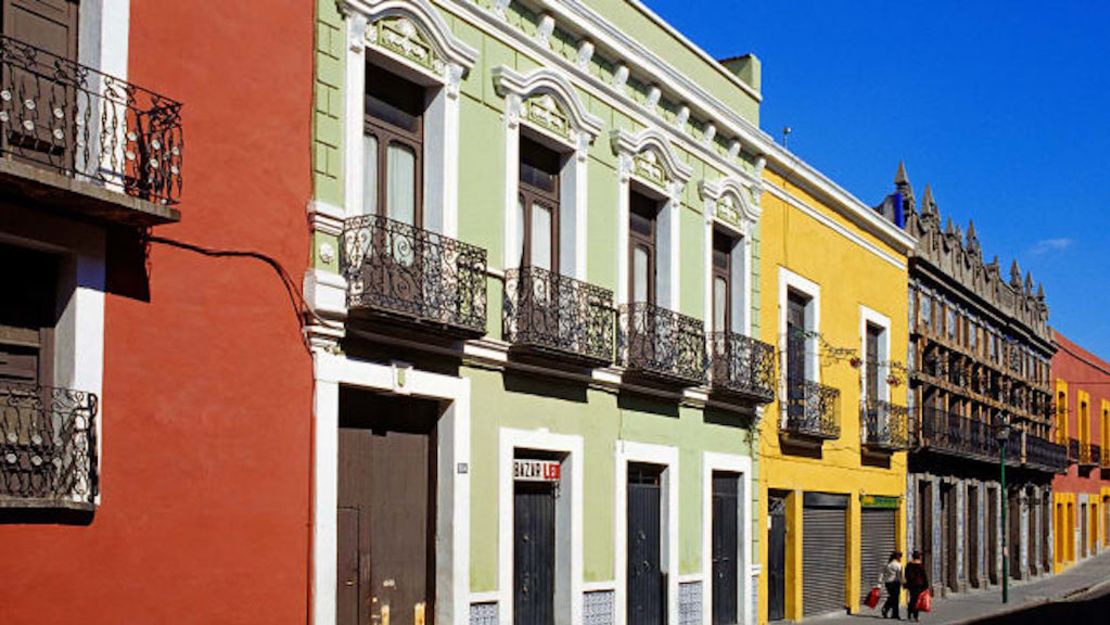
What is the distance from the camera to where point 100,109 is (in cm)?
1040

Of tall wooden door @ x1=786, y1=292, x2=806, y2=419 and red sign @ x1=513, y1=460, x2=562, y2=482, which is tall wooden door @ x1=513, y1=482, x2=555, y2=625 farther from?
tall wooden door @ x1=786, y1=292, x2=806, y2=419

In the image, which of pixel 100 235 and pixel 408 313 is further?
pixel 408 313

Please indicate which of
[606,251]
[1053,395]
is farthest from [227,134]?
[1053,395]

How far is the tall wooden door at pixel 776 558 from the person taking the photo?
2291 centimetres

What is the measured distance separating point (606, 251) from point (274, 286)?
6.26 m

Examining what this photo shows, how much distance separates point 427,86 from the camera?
1463cm

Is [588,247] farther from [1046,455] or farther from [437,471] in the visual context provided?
[1046,455]

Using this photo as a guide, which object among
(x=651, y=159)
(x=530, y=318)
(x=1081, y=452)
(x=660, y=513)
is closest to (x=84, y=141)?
(x=530, y=318)

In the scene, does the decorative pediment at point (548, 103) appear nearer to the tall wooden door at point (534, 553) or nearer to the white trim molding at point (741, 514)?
the tall wooden door at point (534, 553)

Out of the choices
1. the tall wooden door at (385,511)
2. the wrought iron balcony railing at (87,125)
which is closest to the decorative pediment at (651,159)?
the tall wooden door at (385,511)

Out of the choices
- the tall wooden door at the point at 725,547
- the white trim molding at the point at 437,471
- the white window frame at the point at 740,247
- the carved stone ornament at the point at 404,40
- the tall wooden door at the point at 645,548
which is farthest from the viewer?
the white window frame at the point at 740,247

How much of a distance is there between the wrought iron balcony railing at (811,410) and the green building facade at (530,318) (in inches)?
60.5

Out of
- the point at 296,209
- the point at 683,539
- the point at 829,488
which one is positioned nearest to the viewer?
the point at 296,209

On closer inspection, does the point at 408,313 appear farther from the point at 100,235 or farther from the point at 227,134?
the point at 100,235
